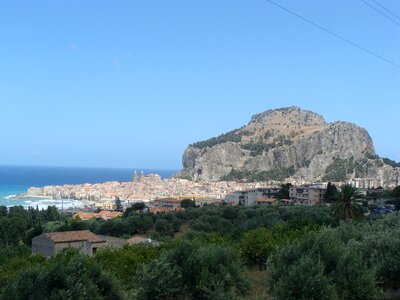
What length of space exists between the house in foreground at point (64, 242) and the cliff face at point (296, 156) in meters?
109

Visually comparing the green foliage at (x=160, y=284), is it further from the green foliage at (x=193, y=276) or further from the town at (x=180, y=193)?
the town at (x=180, y=193)

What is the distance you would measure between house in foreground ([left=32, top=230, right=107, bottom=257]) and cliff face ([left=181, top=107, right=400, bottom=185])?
10900 centimetres

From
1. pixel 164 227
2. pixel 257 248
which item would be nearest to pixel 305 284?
pixel 257 248

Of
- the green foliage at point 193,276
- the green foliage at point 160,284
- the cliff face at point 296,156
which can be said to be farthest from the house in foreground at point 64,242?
the cliff face at point 296,156

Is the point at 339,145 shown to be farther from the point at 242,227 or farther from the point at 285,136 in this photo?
the point at 242,227

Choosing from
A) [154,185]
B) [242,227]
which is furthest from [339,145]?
[242,227]

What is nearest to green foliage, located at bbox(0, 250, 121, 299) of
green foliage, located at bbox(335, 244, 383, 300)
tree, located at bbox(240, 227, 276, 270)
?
green foliage, located at bbox(335, 244, 383, 300)

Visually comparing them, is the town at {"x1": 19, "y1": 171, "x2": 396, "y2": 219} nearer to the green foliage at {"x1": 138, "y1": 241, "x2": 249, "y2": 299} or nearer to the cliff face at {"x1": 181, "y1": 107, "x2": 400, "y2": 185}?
the cliff face at {"x1": 181, "y1": 107, "x2": 400, "y2": 185}

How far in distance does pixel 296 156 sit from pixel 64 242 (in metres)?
139

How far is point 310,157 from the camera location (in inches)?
6540

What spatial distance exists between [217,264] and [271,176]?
5822 inches

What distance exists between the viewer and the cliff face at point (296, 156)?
484 feet

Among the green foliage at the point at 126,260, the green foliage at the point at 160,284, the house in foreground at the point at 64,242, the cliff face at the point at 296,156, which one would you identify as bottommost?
the house in foreground at the point at 64,242

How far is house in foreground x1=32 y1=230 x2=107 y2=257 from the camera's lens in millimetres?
38625
